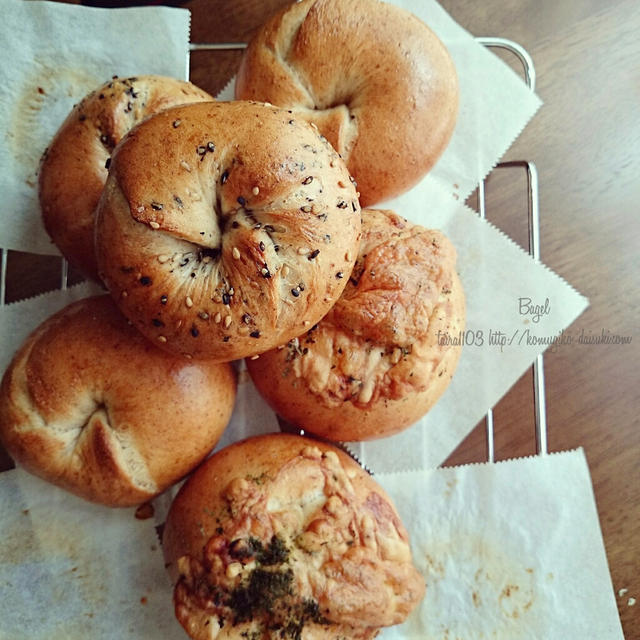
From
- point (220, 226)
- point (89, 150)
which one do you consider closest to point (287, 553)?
point (220, 226)

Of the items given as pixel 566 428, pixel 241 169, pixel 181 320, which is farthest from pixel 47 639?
pixel 566 428

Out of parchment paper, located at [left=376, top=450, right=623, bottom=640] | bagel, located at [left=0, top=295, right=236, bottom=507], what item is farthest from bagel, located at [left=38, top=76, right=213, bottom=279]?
parchment paper, located at [left=376, top=450, right=623, bottom=640]

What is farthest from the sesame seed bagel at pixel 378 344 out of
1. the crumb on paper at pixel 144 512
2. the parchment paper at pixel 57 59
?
the parchment paper at pixel 57 59

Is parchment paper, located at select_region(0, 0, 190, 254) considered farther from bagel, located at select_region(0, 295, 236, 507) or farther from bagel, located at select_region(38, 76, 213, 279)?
bagel, located at select_region(0, 295, 236, 507)

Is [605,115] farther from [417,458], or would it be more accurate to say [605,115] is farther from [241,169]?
[241,169]

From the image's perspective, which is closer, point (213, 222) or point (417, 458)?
point (213, 222)

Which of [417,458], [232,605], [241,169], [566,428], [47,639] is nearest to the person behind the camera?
[241,169]

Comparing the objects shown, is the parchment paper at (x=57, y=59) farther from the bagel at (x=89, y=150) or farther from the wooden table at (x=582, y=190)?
the bagel at (x=89, y=150)
